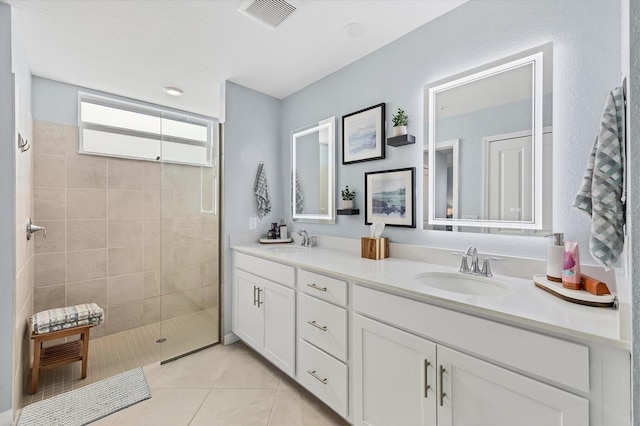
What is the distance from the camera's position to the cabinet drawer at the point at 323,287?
1.47 metres

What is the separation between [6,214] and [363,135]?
225 cm

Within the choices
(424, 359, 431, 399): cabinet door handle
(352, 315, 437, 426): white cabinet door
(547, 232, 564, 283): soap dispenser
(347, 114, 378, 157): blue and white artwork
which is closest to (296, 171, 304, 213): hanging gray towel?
(347, 114, 378, 157): blue and white artwork

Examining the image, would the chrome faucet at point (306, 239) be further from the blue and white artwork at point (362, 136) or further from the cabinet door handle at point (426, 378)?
the cabinet door handle at point (426, 378)

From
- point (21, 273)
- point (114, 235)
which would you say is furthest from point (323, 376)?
point (114, 235)

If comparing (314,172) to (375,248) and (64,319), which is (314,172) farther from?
(64,319)

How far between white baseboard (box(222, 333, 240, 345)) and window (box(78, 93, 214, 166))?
154 cm

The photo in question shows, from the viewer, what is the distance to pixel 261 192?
2.67 metres

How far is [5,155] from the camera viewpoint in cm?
153

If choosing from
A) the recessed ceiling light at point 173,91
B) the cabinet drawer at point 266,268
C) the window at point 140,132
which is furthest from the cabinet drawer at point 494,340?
the recessed ceiling light at point 173,91

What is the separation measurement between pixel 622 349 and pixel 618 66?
1138mm

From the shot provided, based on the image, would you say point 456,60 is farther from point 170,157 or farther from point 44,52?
point 44,52

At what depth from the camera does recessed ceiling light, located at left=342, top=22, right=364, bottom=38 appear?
5.75ft

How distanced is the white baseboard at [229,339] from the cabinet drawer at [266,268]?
64 cm

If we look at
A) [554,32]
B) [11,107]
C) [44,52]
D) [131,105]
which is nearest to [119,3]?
[11,107]
